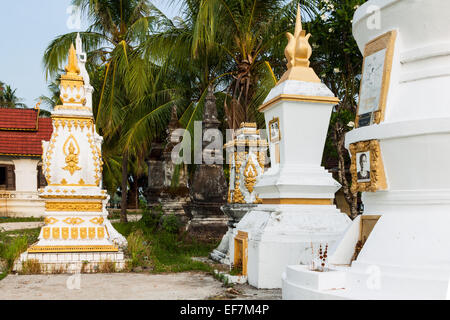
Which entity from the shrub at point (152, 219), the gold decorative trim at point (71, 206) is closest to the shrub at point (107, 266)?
the gold decorative trim at point (71, 206)

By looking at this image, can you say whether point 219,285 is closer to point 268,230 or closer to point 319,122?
point 268,230

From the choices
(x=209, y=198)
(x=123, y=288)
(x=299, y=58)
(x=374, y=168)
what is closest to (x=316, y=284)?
(x=374, y=168)

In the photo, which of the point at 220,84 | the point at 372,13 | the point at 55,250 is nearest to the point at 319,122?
the point at 372,13

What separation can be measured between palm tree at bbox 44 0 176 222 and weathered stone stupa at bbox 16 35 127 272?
7.11m

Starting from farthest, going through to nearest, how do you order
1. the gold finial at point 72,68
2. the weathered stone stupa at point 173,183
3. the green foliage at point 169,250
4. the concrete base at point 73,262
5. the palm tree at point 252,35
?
the weathered stone stupa at point 173,183
the palm tree at point 252,35
the gold finial at point 72,68
the green foliage at point 169,250
the concrete base at point 73,262

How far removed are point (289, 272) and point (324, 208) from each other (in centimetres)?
222

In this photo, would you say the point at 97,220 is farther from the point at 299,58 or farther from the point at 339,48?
the point at 339,48

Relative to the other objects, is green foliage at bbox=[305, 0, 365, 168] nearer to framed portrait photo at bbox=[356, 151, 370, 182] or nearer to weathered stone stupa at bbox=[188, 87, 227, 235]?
weathered stone stupa at bbox=[188, 87, 227, 235]

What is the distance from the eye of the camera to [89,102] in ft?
29.9

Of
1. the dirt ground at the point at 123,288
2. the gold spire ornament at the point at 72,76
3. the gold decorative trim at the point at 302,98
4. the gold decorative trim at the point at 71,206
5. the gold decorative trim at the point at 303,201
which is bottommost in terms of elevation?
the dirt ground at the point at 123,288

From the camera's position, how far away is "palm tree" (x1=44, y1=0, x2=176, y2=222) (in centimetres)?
1530

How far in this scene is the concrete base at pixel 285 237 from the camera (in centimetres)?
598

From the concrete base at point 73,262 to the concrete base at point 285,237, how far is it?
2.18 metres

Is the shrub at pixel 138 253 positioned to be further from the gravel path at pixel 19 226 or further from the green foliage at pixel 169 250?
the gravel path at pixel 19 226
